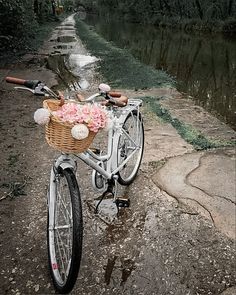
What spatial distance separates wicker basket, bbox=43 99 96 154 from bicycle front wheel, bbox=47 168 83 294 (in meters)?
0.25

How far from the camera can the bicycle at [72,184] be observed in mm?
2420

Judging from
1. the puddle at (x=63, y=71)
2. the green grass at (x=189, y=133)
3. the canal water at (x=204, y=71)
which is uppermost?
the green grass at (x=189, y=133)

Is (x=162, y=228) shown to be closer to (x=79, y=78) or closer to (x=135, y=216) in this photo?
(x=135, y=216)

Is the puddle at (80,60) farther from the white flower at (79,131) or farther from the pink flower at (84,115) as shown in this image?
the white flower at (79,131)

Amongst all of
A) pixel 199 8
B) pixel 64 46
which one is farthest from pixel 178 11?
pixel 64 46

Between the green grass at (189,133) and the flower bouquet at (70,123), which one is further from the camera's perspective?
the green grass at (189,133)

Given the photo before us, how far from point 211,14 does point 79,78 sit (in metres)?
28.2

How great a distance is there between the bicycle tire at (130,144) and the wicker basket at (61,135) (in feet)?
4.14

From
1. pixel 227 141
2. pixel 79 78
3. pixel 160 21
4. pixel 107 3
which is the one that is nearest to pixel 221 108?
pixel 227 141

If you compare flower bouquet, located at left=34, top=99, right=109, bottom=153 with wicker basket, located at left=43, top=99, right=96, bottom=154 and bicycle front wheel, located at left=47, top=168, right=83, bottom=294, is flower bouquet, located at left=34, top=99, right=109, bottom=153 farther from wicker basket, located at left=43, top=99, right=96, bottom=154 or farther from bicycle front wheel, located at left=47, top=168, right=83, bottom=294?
bicycle front wheel, located at left=47, top=168, right=83, bottom=294

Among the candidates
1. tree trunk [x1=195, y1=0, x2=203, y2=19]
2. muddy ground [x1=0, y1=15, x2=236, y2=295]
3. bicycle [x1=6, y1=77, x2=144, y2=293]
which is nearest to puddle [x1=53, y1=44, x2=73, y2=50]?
muddy ground [x1=0, y1=15, x2=236, y2=295]

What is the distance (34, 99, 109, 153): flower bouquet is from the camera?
91.0 inches

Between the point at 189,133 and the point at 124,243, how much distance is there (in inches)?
124

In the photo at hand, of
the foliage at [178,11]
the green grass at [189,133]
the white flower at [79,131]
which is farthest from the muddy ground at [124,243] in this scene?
the foliage at [178,11]
